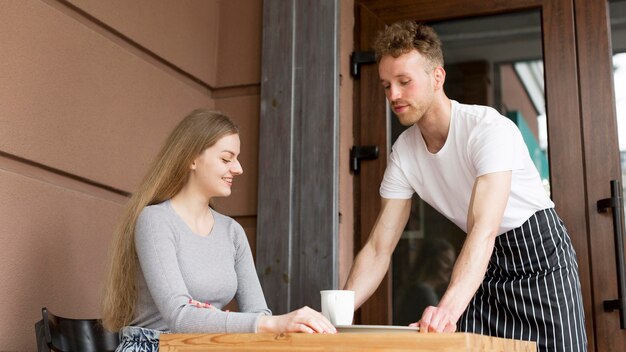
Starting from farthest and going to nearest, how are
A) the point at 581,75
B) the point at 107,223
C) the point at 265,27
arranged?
the point at 265,27
the point at 581,75
the point at 107,223

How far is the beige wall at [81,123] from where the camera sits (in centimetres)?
217

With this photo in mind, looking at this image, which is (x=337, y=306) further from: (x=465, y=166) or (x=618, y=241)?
(x=618, y=241)

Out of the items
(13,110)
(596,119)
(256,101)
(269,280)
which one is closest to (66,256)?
(13,110)

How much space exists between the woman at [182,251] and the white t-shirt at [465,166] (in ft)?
1.72

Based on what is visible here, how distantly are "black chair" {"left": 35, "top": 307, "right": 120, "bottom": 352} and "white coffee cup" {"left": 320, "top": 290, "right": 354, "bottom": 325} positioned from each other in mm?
758

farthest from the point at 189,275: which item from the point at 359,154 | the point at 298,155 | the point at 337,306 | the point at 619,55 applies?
the point at 619,55

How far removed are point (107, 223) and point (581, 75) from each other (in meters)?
1.71

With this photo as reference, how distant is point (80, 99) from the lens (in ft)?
8.04

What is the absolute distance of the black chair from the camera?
195 cm

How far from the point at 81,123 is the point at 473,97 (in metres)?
1.43

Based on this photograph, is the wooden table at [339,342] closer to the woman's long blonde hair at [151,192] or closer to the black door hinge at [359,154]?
the woman's long blonde hair at [151,192]

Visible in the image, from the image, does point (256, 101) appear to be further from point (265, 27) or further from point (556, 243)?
point (556, 243)

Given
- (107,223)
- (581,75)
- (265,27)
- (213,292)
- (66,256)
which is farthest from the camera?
(265,27)

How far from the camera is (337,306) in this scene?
1629 millimetres
